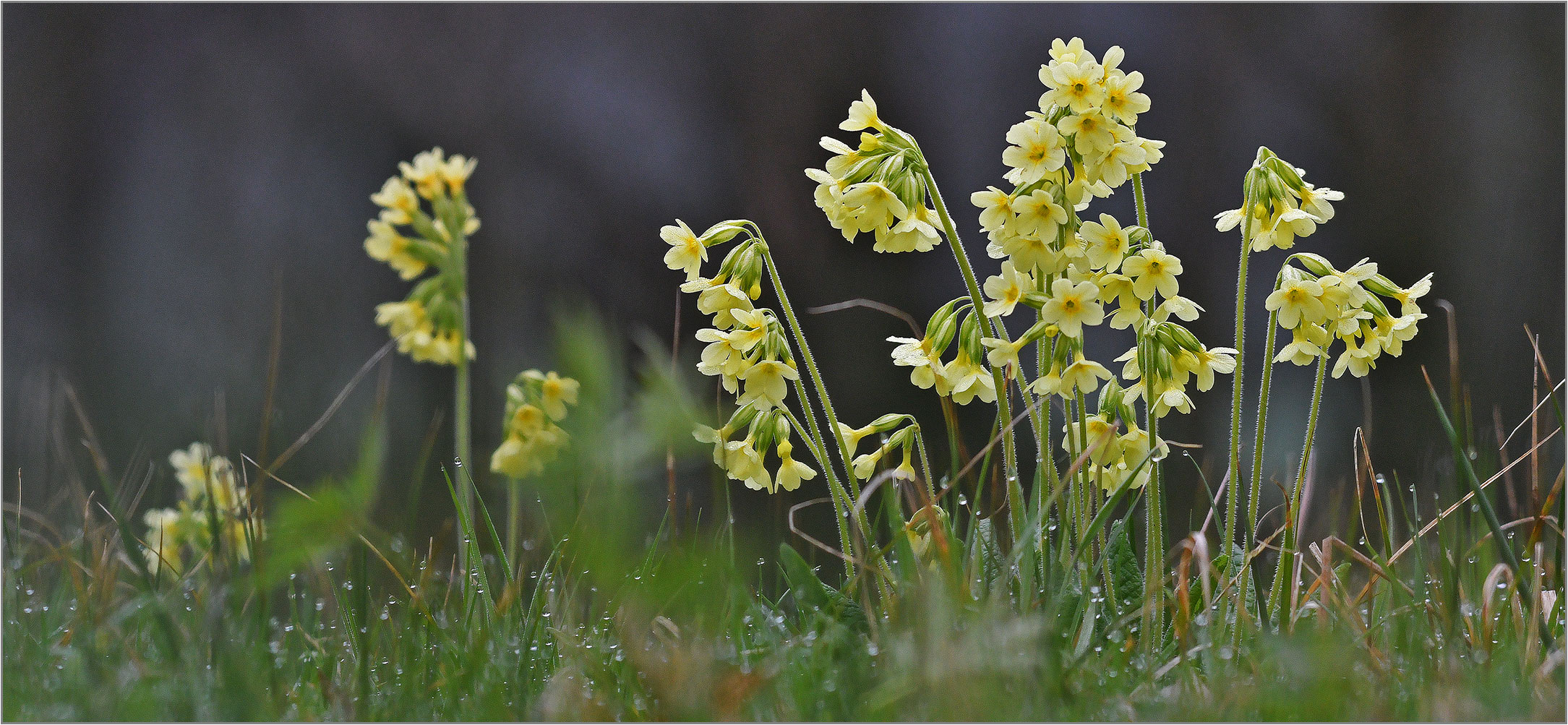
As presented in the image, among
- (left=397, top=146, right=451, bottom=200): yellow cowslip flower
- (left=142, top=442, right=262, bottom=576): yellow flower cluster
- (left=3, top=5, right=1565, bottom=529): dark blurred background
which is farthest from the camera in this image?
(left=3, top=5, right=1565, bottom=529): dark blurred background

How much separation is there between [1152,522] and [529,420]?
100 centimetres

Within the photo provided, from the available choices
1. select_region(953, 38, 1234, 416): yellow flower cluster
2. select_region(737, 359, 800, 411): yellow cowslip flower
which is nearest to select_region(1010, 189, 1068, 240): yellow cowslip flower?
select_region(953, 38, 1234, 416): yellow flower cluster

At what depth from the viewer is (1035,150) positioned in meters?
1.15

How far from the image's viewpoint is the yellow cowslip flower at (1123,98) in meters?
1.17

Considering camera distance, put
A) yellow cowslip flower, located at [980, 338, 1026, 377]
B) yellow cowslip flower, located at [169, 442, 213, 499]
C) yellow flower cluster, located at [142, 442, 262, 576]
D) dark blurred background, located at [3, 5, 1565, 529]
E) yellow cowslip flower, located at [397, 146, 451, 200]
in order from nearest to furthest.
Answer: yellow cowslip flower, located at [980, 338, 1026, 377] → yellow flower cluster, located at [142, 442, 262, 576] → yellow cowslip flower, located at [397, 146, 451, 200] → yellow cowslip flower, located at [169, 442, 213, 499] → dark blurred background, located at [3, 5, 1565, 529]

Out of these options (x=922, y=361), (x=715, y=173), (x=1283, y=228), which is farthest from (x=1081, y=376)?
(x=715, y=173)

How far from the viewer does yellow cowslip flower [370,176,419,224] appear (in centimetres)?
186

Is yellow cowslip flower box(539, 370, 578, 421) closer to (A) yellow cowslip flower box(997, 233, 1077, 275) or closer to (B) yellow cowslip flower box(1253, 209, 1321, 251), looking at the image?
(A) yellow cowslip flower box(997, 233, 1077, 275)

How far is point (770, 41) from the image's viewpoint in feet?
11.4

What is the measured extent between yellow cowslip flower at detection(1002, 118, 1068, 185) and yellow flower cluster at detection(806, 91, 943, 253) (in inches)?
4.5

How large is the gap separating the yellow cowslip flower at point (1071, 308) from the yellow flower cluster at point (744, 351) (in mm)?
307

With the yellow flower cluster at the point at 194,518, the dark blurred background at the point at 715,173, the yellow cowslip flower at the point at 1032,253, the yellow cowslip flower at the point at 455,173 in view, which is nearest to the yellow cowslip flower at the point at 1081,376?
the yellow cowslip flower at the point at 1032,253

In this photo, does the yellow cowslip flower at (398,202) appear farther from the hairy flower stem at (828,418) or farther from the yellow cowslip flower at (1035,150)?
the yellow cowslip flower at (1035,150)

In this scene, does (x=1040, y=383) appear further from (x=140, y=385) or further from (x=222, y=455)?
(x=140, y=385)
